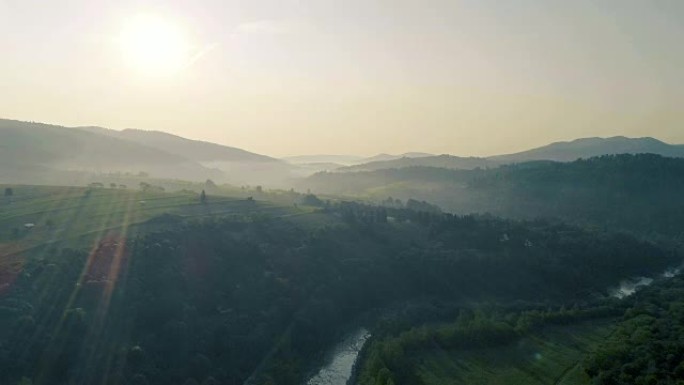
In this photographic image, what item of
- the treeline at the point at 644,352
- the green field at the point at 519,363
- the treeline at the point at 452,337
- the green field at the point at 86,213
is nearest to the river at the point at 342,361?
the treeline at the point at 452,337

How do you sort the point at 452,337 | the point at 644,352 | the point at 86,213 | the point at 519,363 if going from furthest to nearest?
1. the point at 86,213
2. the point at 452,337
3. the point at 519,363
4. the point at 644,352

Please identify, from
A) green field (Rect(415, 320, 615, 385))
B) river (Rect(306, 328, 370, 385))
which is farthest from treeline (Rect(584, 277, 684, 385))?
river (Rect(306, 328, 370, 385))

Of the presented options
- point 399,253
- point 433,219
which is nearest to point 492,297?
point 399,253

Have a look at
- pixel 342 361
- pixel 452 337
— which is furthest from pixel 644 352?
pixel 342 361

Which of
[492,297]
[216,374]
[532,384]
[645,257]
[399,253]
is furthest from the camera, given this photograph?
[645,257]

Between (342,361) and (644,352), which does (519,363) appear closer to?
(644,352)

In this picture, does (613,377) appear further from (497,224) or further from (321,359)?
(497,224)

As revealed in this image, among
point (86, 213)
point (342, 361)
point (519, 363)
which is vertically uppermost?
point (86, 213)
